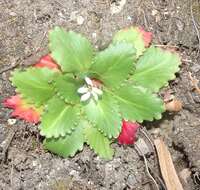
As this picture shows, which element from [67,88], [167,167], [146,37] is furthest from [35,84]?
[167,167]

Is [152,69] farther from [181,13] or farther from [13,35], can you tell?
[13,35]

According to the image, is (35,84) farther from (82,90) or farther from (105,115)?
(105,115)

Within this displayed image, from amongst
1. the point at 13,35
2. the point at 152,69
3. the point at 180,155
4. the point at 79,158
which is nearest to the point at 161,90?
the point at 152,69

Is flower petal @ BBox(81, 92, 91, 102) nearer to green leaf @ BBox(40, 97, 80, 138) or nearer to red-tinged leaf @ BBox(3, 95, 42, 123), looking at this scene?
green leaf @ BBox(40, 97, 80, 138)

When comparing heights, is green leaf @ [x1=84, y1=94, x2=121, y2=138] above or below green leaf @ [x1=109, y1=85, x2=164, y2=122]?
below

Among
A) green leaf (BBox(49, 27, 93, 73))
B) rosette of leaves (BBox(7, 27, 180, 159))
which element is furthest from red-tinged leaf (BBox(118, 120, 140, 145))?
green leaf (BBox(49, 27, 93, 73))

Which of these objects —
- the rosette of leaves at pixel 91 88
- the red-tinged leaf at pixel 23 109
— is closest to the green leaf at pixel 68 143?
the rosette of leaves at pixel 91 88

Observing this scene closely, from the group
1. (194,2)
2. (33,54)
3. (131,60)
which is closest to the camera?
(131,60)
